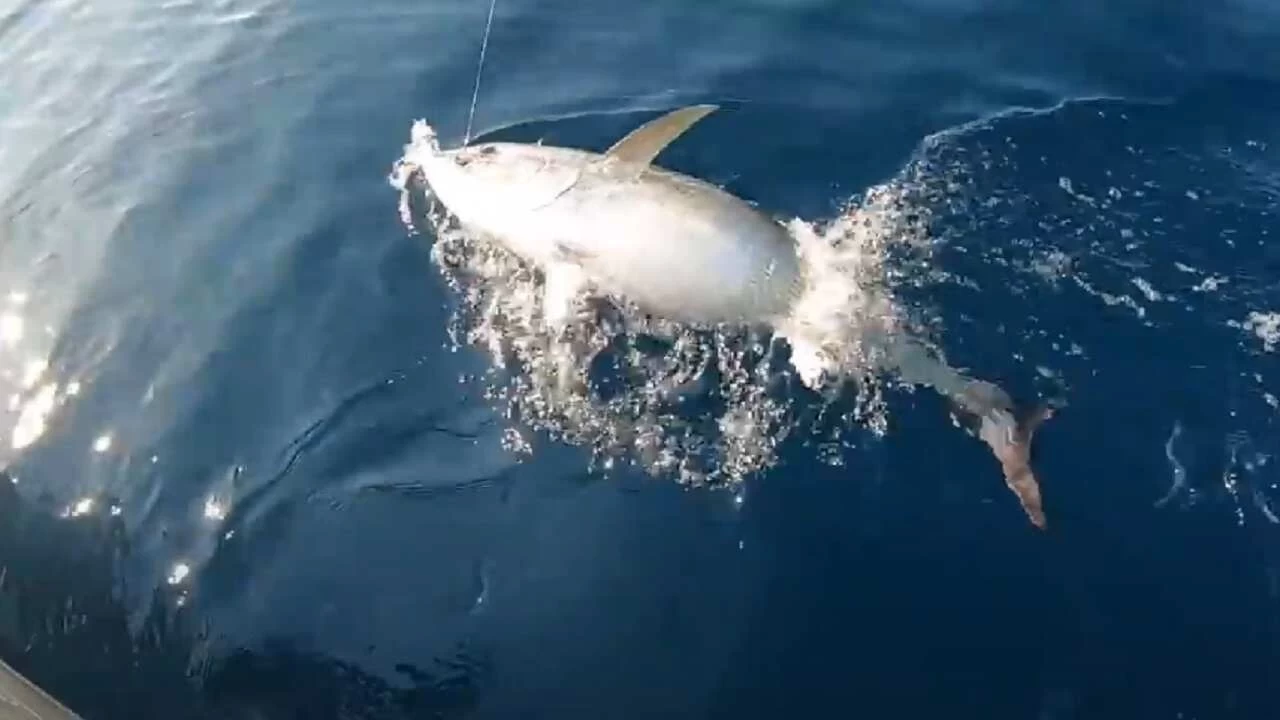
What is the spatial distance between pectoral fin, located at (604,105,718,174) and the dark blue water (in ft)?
3.87

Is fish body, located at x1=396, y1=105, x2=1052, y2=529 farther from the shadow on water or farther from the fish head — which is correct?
the shadow on water

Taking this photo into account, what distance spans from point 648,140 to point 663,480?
4.72 feet

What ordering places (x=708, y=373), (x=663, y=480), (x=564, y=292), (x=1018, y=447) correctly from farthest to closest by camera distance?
(x=564, y=292) < (x=708, y=373) < (x=663, y=480) < (x=1018, y=447)

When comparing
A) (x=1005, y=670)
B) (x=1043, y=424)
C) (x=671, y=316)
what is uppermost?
(x=671, y=316)

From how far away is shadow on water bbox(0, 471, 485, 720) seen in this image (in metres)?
4.79

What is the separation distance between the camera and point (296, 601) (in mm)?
5070

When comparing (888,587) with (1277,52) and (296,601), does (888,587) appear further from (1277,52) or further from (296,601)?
(1277,52)

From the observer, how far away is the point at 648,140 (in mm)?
5211

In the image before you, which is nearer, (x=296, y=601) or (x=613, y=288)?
(x=296, y=601)

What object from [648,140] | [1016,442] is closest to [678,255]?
[648,140]

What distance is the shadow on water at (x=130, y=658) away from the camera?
4785 millimetres

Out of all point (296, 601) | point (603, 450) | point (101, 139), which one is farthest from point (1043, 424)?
point (101, 139)

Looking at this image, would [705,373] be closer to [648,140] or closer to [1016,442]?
[648,140]

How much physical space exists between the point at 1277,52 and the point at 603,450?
15.9 ft
